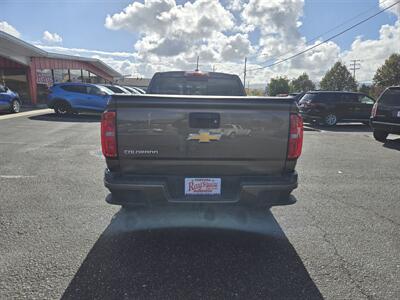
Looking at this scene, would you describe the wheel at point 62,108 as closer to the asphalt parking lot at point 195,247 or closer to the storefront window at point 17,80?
the storefront window at point 17,80

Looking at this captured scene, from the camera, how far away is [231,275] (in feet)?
8.93

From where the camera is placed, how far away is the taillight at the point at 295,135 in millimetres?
3015

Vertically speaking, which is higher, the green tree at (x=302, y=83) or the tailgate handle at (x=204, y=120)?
the green tree at (x=302, y=83)

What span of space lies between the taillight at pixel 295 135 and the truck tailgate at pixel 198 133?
54mm

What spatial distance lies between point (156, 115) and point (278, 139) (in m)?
1.19

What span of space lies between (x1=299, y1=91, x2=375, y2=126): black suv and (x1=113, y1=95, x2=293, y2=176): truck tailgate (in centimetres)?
1183

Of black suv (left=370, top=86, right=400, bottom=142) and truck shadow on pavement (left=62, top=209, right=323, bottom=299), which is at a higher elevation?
black suv (left=370, top=86, right=400, bottom=142)

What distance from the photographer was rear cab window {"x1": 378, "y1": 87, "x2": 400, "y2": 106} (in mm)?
9047

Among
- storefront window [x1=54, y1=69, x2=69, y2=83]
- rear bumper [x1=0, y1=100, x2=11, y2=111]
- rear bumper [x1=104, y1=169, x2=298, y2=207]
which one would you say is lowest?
rear bumper [x1=104, y1=169, x2=298, y2=207]

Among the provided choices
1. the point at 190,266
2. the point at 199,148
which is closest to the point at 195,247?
the point at 190,266

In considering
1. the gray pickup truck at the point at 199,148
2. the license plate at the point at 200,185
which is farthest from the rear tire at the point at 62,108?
the license plate at the point at 200,185

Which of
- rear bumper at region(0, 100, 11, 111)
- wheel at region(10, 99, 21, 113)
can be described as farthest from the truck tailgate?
wheel at region(10, 99, 21, 113)

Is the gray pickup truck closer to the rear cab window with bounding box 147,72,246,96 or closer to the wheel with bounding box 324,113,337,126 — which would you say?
the rear cab window with bounding box 147,72,246,96

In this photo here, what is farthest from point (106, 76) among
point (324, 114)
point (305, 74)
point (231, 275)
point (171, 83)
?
point (305, 74)
